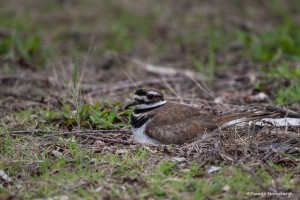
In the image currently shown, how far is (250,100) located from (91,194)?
14.2ft

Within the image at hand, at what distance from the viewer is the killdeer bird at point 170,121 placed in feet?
24.2

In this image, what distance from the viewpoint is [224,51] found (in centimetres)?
1296

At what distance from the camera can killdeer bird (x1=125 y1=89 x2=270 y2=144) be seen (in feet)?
24.2

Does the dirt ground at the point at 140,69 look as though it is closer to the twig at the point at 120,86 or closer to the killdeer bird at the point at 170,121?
the twig at the point at 120,86

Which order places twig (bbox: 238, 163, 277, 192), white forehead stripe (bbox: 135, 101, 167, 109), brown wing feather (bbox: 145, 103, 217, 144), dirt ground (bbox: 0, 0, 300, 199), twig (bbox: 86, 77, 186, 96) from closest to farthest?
twig (bbox: 238, 163, 277, 192)
dirt ground (bbox: 0, 0, 300, 199)
brown wing feather (bbox: 145, 103, 217, 144)
white forehead stripe (bbox: 135, 101, 167, 109)
twig (bbox: 86, 77, 186, 96)

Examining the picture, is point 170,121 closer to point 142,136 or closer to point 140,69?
point 142,136

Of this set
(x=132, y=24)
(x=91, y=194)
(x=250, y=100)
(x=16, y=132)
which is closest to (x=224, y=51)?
(x=132, y=24)

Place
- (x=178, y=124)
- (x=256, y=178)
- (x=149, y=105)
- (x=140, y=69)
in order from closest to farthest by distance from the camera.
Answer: (x=256, y=178) → (x=178, y=124) → (x=149, y=105) → (x=140, y=69)

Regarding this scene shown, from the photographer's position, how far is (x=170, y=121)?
294 inches

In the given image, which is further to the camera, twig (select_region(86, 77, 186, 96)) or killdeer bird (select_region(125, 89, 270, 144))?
twig (select_region(86, 77, 186, 96))

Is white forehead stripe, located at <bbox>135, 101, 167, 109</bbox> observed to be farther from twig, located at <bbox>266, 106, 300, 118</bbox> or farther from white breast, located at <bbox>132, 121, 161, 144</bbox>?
twig, located at <bbox>266, 106, 300, 118</bbox>

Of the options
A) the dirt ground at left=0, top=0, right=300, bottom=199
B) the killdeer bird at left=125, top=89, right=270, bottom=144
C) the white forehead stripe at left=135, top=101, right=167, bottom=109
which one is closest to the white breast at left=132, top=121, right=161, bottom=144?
the killdeer bird at left=125, top=89, right=270, bottom=144

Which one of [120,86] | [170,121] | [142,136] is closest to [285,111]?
[170,121]

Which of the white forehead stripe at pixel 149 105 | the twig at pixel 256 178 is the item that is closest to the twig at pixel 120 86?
the white forehead stripe at pixel 149 105
